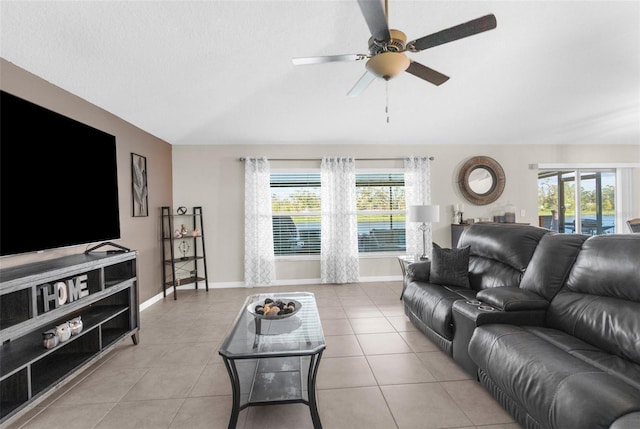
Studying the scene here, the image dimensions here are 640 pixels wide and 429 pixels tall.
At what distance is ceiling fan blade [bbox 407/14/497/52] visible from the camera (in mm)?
1679

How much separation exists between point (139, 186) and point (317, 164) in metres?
2.70

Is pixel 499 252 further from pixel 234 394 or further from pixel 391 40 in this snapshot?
pixel 234 394

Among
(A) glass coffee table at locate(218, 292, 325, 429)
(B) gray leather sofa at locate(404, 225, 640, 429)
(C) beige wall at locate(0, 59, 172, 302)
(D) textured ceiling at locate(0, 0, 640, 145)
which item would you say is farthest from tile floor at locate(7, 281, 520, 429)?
(D) textured ceiling at locate(0, 0, 640, 145)

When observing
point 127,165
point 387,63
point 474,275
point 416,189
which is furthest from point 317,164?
point 387,63

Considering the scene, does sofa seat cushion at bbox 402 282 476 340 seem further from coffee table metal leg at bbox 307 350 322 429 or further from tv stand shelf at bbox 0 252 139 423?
tv stand shelf at bbox 0 252 139 423

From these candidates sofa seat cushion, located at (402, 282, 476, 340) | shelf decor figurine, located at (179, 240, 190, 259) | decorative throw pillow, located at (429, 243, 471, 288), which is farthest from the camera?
shelf decor figurine, located at (179, 240, 190, 259)

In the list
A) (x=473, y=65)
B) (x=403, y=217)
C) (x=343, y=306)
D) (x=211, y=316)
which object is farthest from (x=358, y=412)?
(x=403, y=217)

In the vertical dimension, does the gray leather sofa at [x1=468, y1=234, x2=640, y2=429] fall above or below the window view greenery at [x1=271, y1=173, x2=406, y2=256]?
below

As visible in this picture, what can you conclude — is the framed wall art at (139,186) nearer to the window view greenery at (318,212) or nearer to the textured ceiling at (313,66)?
the textured ceiling at (313,66)

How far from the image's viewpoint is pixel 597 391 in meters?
1.26

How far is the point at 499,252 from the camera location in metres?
2.84

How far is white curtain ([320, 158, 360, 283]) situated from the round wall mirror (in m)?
2.05

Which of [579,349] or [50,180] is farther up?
[50,180]

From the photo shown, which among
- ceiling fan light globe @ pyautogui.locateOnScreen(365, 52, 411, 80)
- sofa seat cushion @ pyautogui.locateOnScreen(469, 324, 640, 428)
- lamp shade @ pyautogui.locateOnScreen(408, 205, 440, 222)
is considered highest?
ceiling fan light globe @ pyautogui.locateOnScreen(365, 52, 411, 80)
